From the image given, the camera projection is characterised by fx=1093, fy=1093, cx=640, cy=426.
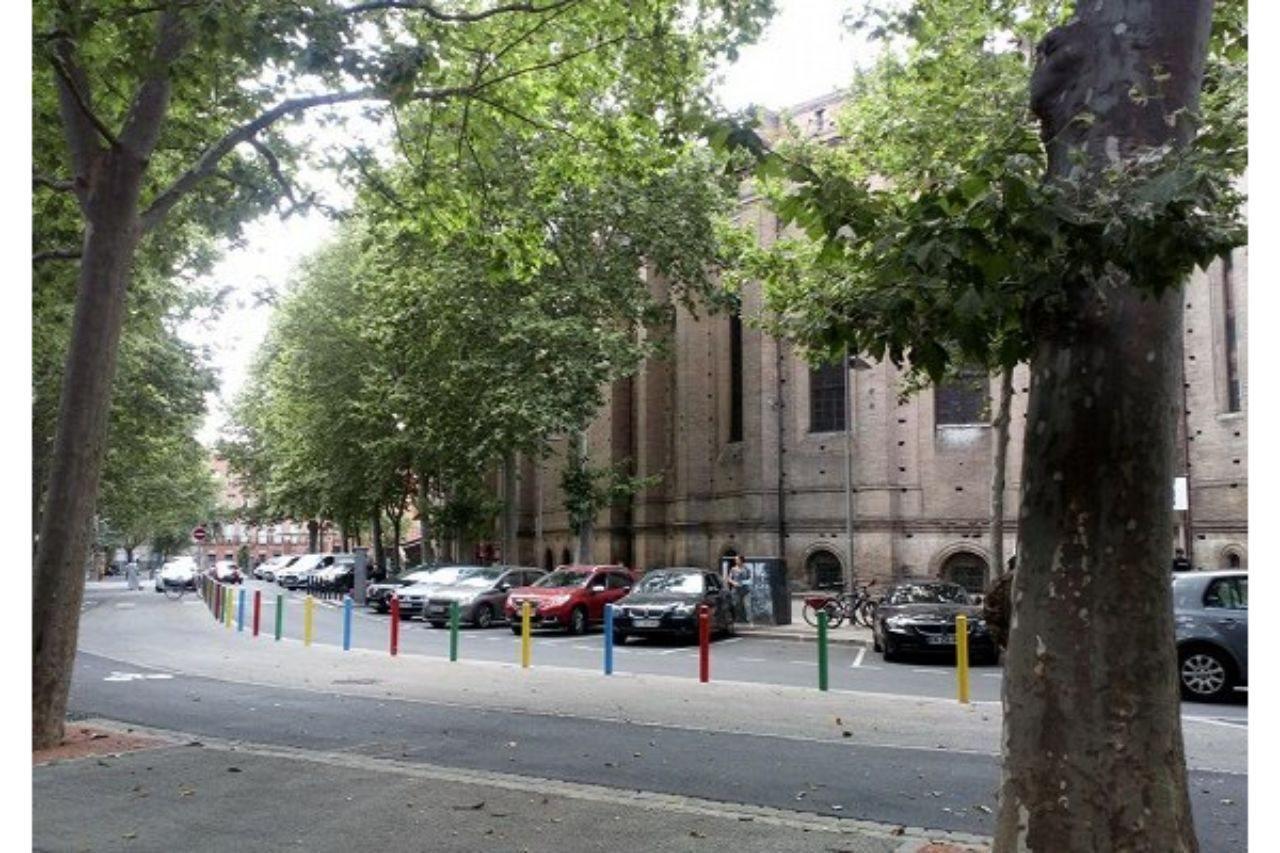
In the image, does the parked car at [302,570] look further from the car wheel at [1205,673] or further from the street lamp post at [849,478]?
the car wheel at [1205,673]

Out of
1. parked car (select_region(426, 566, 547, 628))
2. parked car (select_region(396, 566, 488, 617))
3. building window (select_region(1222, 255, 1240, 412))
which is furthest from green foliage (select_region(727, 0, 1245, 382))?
building window (select_region(1222, 255, 1240, 412))

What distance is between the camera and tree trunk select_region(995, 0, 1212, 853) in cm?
451

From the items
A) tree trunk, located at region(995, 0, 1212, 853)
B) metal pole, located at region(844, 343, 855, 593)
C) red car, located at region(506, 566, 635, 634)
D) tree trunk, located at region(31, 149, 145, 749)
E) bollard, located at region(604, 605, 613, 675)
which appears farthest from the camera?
metal pole, located at region(844, 343, 855, 593)

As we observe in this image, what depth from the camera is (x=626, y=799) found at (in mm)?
7211

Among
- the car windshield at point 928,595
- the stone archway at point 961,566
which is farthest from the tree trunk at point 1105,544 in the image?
the stone archway at point 961,566

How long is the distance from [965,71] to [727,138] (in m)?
12.2

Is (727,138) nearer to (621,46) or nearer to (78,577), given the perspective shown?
(78,577)

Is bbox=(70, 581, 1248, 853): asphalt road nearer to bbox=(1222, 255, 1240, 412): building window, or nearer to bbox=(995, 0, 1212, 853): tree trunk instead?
bbox=(995, 0, 1212, 853): tree trunk

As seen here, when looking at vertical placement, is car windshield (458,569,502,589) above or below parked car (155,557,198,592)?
above

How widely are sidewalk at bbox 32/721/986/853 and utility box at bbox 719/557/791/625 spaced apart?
1639 centimetres

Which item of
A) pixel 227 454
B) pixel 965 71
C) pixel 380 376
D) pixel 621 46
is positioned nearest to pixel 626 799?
pixel 621 46

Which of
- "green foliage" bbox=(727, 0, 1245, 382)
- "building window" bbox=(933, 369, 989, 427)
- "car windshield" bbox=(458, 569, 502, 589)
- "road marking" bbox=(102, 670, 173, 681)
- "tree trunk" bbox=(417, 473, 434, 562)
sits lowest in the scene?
"road marking" bbox=(102, 670, 173, 681)

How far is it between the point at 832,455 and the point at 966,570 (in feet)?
17.1

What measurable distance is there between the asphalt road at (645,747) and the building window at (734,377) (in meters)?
22.0
